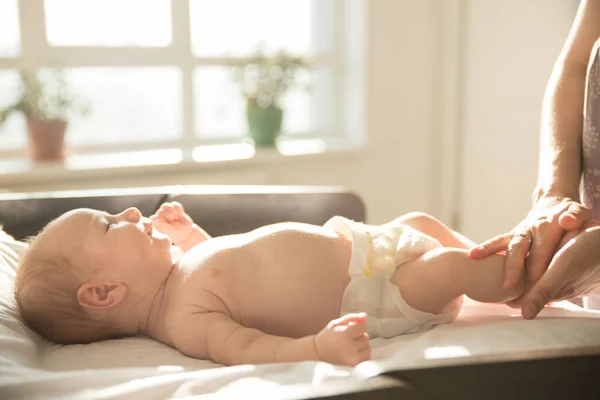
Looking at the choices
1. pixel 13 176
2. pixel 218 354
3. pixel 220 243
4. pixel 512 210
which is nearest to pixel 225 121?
pixel 13 176

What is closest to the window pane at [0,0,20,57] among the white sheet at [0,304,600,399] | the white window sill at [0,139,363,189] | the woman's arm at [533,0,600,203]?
the white window sill at [0,139,363,189]

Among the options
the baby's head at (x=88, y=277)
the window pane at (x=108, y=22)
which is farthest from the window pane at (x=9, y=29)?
the baby's head at (x=88, y=277)

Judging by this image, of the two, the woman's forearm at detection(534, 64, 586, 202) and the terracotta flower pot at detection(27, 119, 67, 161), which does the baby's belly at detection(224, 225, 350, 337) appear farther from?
the terracotta flower pot at detection(27, 119, 67, 161)

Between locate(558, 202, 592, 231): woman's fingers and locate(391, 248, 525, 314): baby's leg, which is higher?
locate(558, 202, 592, 231): woman's fingers

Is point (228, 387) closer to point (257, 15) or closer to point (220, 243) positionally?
point (220, 243)

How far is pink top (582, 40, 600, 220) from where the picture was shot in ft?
4.27

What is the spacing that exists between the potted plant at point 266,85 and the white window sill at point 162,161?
0.38 ft

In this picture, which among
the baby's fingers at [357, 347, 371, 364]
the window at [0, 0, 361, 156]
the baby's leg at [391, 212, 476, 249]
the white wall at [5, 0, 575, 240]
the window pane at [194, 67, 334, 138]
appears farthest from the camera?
the window pane at [194, 67, 334, 138]

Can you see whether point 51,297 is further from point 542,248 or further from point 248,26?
point 248,26

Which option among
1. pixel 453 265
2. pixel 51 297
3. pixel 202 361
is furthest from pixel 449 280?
pixel 51 297

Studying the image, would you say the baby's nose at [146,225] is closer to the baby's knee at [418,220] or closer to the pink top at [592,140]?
the baby's knee at [418,220]

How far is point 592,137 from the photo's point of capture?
1.32 metres

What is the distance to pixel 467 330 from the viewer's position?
42.7 inches

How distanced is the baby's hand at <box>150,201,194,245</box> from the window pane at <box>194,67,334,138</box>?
1595 mm
